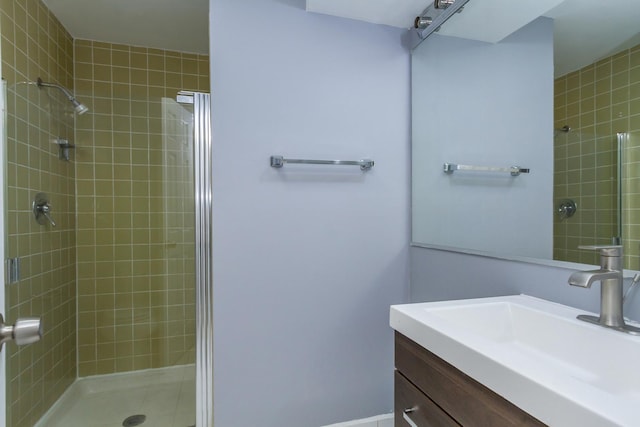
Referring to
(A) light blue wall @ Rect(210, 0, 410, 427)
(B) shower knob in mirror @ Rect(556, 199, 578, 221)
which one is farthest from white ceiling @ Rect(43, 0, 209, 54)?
(B) shower knob in mirror @ Rect(556, 199, 578, 221)

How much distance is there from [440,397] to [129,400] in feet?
6.03

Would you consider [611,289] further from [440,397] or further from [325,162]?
[325,162]

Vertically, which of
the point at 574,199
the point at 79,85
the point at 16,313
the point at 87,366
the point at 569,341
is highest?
the point at 79,85

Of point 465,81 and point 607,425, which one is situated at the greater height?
point 465,81

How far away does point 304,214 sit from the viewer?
1.55 metres

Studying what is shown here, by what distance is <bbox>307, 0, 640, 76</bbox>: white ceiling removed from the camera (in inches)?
36.1

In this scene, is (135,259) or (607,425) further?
(135,259)

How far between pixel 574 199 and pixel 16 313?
223 cm

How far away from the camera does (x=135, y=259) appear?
Answer: 194cm

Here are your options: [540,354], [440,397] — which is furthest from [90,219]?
[540,354]

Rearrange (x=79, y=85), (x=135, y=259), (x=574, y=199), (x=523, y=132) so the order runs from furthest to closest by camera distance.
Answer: (x=79, y=85) < (x=135, y=259) < (x=523, y=132) < (x=574, y=199)

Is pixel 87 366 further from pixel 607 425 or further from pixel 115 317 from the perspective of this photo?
pixel 607 425

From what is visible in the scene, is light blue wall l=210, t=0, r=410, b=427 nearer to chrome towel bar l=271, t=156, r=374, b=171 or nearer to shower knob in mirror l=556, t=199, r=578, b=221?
chrome towel bar l=271, t=156, r=374, b=171

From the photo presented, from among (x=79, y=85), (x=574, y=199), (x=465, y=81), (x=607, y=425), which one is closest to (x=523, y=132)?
(x=574, y=199)
